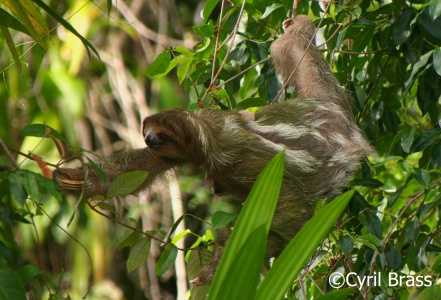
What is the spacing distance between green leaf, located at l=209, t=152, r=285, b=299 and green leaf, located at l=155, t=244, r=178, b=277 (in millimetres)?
1303

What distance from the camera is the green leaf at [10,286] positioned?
Answer: 2.16 metres

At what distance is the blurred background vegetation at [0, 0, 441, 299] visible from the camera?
10.7 feet

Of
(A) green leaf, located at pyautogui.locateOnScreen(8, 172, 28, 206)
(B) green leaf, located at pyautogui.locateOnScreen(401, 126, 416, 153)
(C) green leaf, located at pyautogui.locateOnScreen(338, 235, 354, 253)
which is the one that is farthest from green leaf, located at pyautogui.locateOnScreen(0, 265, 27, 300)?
(B) green leaf, located at pyautogui.locateOnScreen(401, 126, 416, 153)

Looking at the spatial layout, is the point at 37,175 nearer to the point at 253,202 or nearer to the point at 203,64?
the point at 253,202

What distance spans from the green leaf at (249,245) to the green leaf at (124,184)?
111 centimetres

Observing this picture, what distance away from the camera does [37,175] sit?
8.27 ft

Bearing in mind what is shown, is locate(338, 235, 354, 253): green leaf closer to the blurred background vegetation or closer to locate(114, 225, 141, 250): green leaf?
the blurred background vegetation

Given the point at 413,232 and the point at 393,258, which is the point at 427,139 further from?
the point at 393,258

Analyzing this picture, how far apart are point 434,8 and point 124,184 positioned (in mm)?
1794

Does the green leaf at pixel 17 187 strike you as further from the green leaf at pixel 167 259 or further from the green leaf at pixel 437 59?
the green leaf at pixel 437 59

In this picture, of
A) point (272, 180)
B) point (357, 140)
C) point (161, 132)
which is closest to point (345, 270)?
point (357, 140)


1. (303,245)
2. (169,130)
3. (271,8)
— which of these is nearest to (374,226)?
(169,130)

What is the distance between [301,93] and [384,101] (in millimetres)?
563

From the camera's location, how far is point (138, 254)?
3338mm
